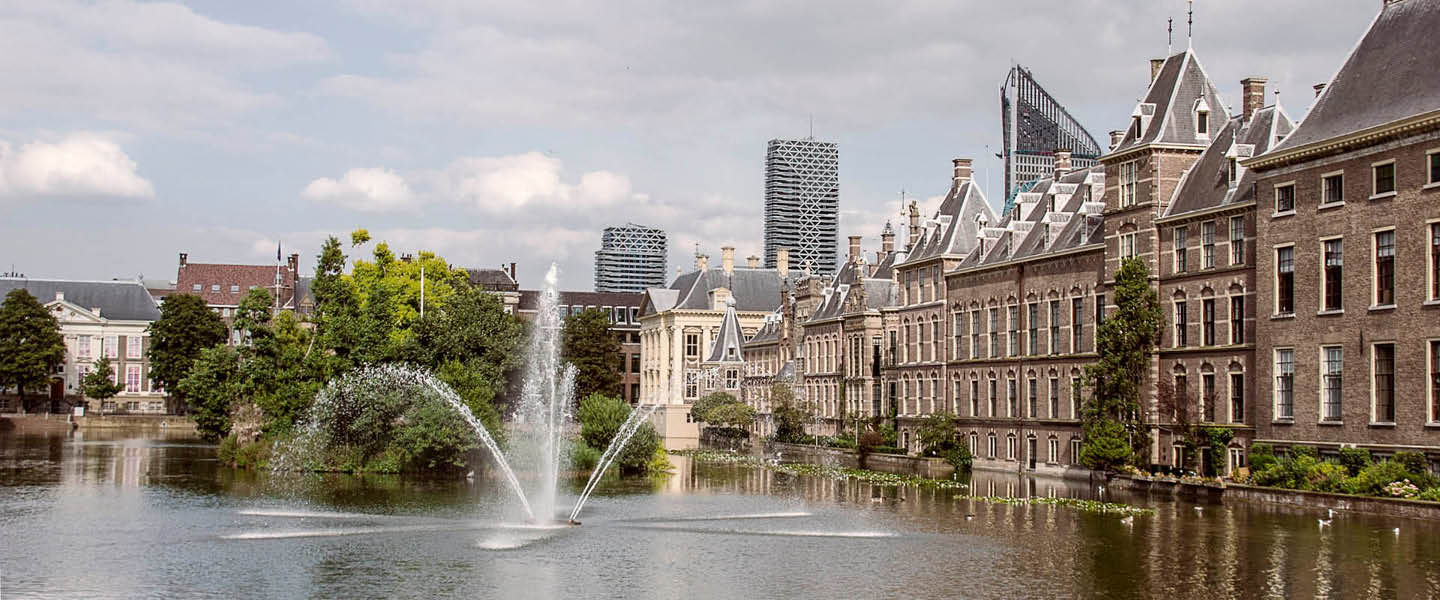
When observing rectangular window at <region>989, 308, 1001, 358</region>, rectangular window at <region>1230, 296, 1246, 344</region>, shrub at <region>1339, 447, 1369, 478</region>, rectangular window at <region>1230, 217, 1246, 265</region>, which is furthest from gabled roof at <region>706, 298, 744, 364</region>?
shrub at <region>1339, 447, 1369, 478</region>

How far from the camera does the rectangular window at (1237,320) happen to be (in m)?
52.9

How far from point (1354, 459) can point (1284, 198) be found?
30.9ft

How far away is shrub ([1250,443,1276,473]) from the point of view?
161 ft

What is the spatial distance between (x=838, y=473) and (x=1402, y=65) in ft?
96.7

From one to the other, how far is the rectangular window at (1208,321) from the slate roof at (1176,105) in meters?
6.76

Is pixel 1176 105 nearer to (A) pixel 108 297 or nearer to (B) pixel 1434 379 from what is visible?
(B) pixel 1434 379

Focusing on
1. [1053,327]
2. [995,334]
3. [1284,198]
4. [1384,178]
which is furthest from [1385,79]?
[995,334]

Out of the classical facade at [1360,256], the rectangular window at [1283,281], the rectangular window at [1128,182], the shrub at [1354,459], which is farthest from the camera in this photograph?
the rectangular window at [1128,182]

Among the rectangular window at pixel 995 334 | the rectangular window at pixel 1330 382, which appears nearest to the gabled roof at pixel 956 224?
the rectangular window at pixel 995 334

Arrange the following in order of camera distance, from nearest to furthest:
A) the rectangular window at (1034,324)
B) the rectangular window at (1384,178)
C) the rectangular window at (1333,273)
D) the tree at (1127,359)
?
the rectangular window at (1384,178)
the rectangular window at (1333,273)
the tree at (1127,359)
the rectangular window at (1034,324)

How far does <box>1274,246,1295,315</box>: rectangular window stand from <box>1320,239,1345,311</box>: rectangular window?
1.72 meters

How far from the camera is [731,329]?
11788 cm

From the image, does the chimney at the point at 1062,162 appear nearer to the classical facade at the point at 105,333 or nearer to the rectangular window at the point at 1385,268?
the rectangular window at the point at 1385,268

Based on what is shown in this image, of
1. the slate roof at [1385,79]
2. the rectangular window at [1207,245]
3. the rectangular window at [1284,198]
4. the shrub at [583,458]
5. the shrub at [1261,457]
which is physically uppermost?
the slate roof at [1385,79]
